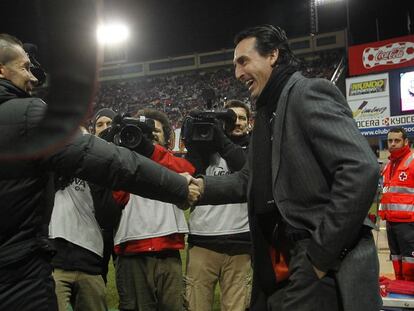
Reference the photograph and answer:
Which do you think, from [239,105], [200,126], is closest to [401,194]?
[239,105]

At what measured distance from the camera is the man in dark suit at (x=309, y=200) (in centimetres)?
172

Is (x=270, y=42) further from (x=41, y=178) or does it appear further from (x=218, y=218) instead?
(x=218, y=218)

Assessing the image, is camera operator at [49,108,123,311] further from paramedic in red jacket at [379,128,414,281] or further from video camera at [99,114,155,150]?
paramedic in red jacket at [379,128,414,281]

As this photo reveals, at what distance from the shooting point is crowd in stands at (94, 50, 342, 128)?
2853 cm

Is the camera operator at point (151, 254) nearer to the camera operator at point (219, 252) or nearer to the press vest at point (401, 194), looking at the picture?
the camera operator at point (219, 252)

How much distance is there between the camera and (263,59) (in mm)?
2191

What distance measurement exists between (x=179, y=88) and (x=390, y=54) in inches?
667

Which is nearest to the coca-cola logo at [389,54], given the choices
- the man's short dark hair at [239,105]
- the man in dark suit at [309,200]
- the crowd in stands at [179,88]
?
the crowd in stands at [179,88]

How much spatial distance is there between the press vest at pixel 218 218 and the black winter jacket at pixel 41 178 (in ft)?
5.84

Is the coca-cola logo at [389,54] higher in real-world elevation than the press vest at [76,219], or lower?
higher

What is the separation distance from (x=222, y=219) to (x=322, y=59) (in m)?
27.8

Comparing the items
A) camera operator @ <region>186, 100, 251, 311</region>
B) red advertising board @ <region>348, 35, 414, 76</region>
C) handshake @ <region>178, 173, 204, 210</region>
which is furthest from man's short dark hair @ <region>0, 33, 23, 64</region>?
red advertising board @ <region>348, 35, 414, 76</region>

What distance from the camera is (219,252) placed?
12.2 feet

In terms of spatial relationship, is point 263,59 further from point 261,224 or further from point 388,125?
point 388,125
